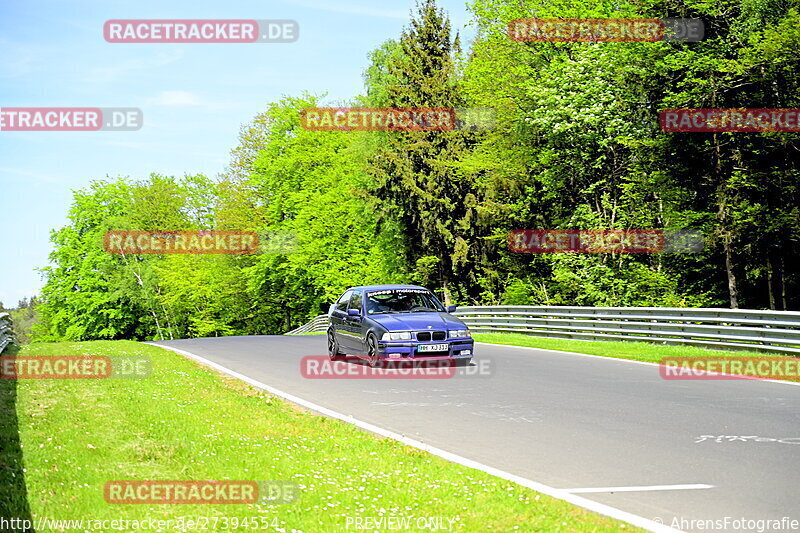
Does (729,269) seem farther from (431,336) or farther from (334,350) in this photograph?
(431,336)

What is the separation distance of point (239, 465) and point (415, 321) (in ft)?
29.7

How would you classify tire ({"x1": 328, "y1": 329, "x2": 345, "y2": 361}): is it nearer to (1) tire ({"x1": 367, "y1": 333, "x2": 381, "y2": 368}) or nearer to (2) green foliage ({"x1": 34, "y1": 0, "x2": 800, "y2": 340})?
(1) tire ({"x1": 367, "y1": 333, "x2": 381, "y2": 368})

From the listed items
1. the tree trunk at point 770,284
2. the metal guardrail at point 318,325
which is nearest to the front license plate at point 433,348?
the tree trunk at point 770,284

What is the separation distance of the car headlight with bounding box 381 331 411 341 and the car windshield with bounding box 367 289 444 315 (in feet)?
4.59

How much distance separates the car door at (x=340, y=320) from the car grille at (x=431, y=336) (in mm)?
2502

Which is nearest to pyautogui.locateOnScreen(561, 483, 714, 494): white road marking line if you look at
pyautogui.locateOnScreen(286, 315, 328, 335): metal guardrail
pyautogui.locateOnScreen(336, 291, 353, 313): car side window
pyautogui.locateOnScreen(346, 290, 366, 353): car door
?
pyautogui.locateOnScreen(346, 290, 366, 353): car door

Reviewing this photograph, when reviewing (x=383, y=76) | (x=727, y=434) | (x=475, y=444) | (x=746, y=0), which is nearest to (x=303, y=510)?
(x=475, y=444)

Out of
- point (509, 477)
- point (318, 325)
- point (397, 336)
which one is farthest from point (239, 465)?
point (318, 325)

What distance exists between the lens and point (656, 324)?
21.4 metres

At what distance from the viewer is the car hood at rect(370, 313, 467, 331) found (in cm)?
1617

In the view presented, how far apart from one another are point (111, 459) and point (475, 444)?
371cm

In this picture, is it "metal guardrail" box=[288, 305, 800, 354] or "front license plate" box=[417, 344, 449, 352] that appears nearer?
"front license plate" box=[417, 344, 449, 352]

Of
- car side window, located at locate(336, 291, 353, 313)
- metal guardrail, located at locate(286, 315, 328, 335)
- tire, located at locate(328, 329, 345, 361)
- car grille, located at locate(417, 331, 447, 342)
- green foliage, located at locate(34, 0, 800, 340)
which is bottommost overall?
metal guardrail, located at locate(286, 315, 328, 335)

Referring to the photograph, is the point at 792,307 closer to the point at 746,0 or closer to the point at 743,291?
the point at 743,291
